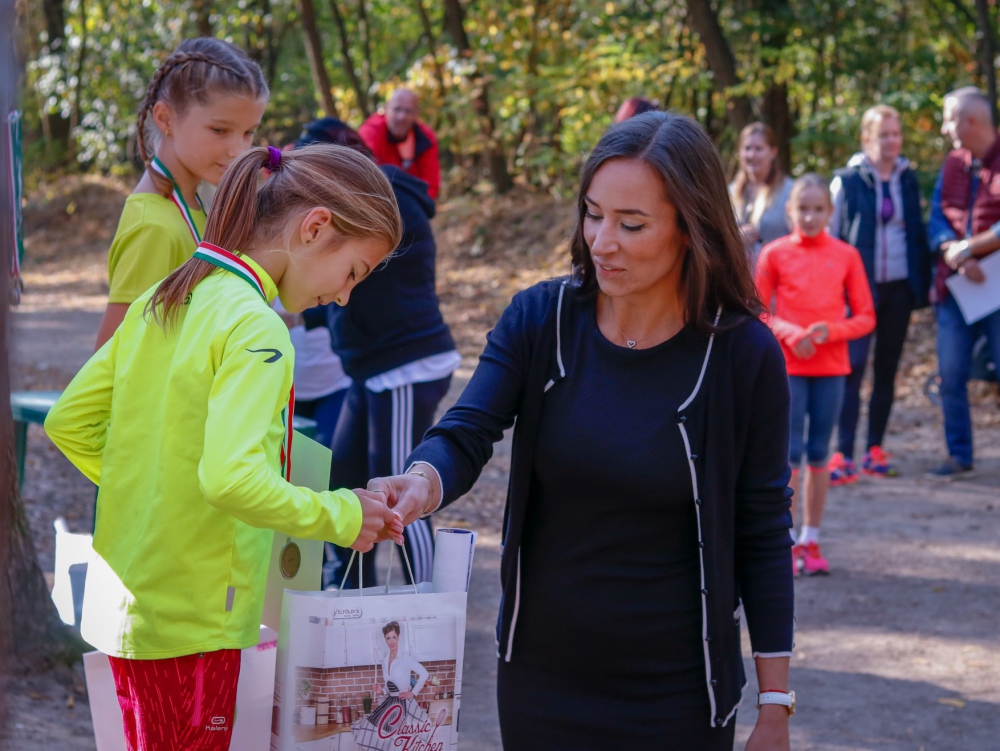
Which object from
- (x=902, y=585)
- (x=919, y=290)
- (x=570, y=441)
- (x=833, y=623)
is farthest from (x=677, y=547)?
(x=919, y=290)

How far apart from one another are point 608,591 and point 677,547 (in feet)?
0.57

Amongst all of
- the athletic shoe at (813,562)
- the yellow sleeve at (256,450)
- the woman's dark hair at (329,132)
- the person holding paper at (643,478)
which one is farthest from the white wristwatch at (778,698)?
the athletic shoe at (813,562)

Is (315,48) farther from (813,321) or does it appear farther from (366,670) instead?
(366,670)

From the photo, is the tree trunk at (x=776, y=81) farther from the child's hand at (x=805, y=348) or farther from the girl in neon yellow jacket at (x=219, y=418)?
the girl in neon yellow jacket at (x=219, y=418)

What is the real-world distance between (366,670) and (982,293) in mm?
6544

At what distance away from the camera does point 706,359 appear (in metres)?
2.28

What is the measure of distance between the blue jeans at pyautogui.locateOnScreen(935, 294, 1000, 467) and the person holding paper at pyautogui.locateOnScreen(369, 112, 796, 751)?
592 centimetres

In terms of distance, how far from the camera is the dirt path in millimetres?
4070

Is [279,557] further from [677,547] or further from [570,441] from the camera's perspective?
[677,547]

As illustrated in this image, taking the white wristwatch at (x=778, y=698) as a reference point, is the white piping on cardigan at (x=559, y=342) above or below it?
above

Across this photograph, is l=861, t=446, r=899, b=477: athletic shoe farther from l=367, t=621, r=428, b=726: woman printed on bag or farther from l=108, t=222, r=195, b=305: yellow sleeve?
l=367, t=621, r=428, b=726: woman printed on bag

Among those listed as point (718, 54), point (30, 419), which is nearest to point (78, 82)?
point (718, 54)

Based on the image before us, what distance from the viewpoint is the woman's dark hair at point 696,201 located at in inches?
89.3

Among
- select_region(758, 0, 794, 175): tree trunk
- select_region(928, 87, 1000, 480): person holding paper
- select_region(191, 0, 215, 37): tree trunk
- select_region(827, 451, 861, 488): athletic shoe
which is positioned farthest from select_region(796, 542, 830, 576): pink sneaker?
select_region(191, 0, 215, 37): tree trunk
